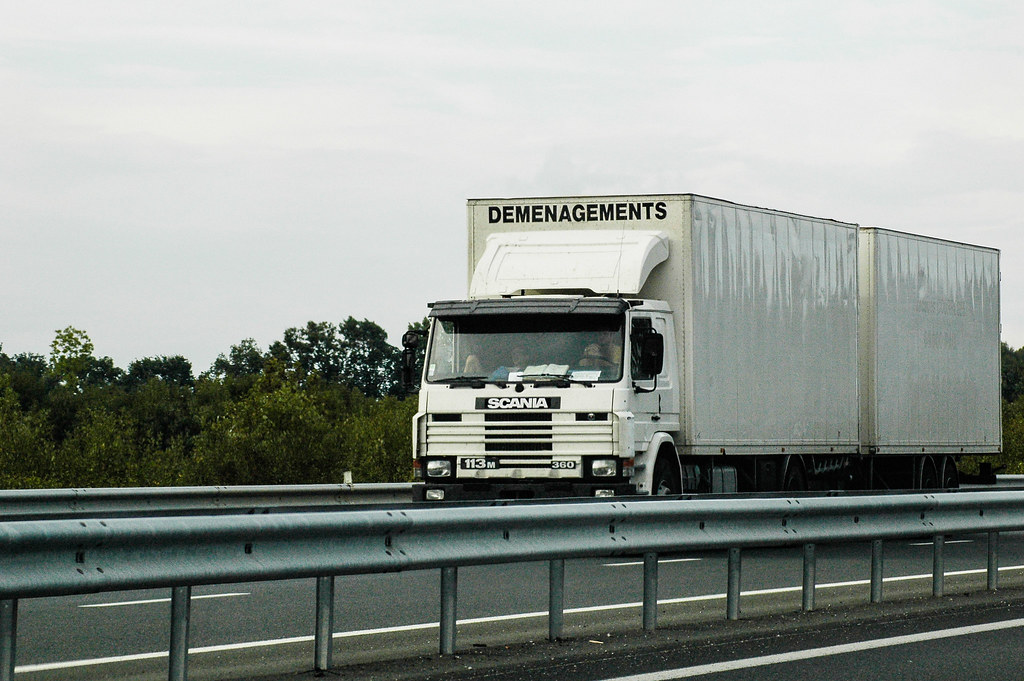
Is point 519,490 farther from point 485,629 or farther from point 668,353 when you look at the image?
point 485,629

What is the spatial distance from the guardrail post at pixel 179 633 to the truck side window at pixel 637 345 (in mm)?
9969

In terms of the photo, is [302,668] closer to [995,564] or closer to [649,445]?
[995,564]

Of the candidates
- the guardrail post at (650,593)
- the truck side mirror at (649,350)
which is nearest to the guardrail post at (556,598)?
the guardrail post at (650,593)

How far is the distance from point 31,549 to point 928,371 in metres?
18.2

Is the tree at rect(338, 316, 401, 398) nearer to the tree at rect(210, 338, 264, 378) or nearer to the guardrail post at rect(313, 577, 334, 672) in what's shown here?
the tree at rect(210, 338, 264, 378)

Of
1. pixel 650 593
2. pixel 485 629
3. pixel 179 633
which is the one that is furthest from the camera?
pixel 650 593

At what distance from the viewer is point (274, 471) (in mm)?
36125

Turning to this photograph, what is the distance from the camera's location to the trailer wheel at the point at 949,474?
24391 millimetres

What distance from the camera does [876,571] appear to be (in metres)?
11.5

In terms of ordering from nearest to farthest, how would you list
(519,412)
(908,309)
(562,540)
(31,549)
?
(31,549)
(562,540)
(519,412)
(908,309)

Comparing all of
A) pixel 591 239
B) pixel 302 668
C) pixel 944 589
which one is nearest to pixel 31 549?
pixel 302 668

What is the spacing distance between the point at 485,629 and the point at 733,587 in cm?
178

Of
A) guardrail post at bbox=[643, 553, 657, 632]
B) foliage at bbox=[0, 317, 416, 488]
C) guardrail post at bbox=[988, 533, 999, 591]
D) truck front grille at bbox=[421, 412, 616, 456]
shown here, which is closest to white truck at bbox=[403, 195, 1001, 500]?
truck front grille at bbox=[421, 412, 616, 456]

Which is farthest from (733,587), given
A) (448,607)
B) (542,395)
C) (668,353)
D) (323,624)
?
(668,353)
